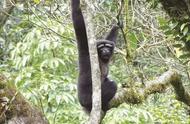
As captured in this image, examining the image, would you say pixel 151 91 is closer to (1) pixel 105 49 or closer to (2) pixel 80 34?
(2) pixel 80 34

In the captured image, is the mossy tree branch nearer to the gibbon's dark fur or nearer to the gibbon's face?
the gibbon's dark fur

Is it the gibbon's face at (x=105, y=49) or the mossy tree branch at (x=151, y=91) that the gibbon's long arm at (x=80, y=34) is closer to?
the gibbon's face at (x=105, y=49)

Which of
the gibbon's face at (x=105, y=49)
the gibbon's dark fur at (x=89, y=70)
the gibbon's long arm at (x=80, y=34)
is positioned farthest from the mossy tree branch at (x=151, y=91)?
the gibbon's face at (x=105, y=49)

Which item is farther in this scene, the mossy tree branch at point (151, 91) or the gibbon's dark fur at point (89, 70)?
the gibbon's dark fur at point (89, 70)

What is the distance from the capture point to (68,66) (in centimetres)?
562

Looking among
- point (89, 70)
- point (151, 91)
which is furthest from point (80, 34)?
point (151, 91)

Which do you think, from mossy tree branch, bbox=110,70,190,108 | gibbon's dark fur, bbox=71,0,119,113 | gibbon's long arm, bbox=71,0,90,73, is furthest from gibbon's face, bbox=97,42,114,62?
mossy tree branch, bbox=110,70,190,108

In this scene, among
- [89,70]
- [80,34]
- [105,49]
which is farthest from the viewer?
[105,49]

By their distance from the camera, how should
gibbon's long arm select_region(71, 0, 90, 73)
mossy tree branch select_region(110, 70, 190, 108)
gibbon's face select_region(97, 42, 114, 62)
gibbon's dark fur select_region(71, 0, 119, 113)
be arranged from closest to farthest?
mossy tree branch select_region(110, 70, 190, 108) < gibbon's long arm select_region(71, 0, 90, 73) < gibbon's dark fur select_region(71, 0, 119, 113) < gibbon's face select_region(97, 42, 114, 62)

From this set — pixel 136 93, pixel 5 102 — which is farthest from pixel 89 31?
pixel 136 93

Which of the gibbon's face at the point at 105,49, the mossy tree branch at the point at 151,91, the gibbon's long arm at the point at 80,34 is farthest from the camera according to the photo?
the gibbon's face at the point at 105,49

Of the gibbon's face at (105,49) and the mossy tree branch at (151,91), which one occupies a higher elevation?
the gibbon's face at (105,49)

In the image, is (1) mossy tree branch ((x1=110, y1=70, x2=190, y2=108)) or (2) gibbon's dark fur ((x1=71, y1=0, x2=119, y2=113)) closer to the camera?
(1) mossy tree branch ((x1=110, y1=70, x2=190, y2=108))

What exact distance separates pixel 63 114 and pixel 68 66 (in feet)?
3.60
